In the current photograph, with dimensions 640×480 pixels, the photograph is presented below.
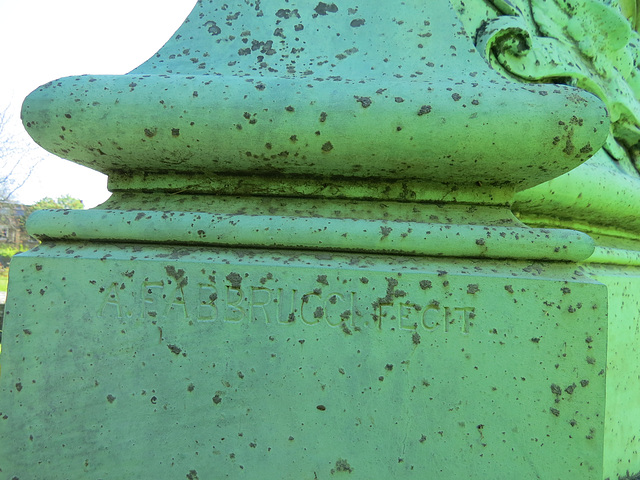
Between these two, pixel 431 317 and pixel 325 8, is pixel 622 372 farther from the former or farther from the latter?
pixel 325 8

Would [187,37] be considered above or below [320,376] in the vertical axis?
above

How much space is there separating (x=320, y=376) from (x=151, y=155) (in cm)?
65

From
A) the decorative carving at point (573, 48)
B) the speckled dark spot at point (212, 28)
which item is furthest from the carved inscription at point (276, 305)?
the decorative carving at point (573, 48)

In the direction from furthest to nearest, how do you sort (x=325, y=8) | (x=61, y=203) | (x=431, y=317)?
(x=61, y=203), (x=325, y=8), (x=431, y=317)

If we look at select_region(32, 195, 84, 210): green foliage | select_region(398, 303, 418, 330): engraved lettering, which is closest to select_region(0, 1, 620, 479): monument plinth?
select_region(398, 303, 418, 330): engraved lettering

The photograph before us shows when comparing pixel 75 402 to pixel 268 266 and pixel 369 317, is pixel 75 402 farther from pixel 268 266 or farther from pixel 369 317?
pixel 369 317

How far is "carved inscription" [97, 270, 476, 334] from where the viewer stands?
103 centimetres

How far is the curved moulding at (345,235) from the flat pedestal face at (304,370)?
0.10 feet

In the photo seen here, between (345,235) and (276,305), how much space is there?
0.70 ft

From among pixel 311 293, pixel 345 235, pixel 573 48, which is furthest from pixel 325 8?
pixel 573 48

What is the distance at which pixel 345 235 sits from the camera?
1073mm

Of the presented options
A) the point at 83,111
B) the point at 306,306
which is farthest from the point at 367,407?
the point at 83,111

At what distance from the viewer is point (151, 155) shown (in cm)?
117

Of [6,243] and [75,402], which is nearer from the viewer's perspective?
[75,402]
